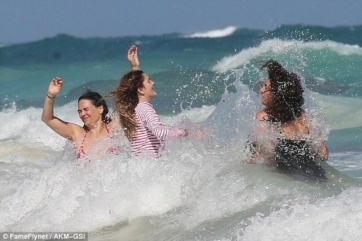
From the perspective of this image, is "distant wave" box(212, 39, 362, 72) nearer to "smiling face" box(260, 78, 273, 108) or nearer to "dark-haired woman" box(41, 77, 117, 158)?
"dark-haired woman" box(41, 77, 117, 158)

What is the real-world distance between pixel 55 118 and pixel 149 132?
2.67 ft

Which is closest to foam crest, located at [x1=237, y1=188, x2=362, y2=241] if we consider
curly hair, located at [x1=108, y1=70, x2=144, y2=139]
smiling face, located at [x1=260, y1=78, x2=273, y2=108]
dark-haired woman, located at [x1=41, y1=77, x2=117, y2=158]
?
smiling face, located at [x1=260, y1=78, x2=273, y2=108]

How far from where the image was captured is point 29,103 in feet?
79.8

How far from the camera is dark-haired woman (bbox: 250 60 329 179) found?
7.88 m

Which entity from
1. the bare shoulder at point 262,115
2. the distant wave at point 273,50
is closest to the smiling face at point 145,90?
the bare shoulder at point 262,115

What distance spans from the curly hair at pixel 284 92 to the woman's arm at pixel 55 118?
1.69 metres

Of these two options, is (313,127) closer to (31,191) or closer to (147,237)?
(147,237)

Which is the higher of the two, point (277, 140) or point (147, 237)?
point (277, 140)

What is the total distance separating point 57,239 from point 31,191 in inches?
Answer: 44.6

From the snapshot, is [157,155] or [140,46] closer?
[157,155]

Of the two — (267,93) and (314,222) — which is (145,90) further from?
(314,222)

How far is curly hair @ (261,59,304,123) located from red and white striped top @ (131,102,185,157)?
0.80m

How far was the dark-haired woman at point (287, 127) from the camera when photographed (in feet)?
25.8

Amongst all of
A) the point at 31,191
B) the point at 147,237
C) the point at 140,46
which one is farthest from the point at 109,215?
the point at 140,46
